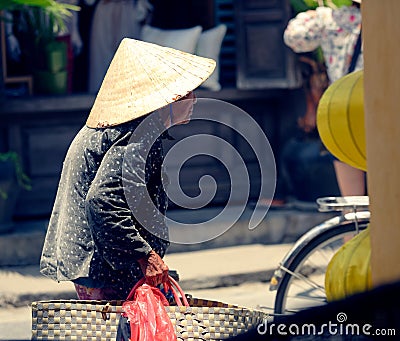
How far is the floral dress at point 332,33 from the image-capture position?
641cm

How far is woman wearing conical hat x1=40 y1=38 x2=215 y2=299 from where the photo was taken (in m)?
3.36

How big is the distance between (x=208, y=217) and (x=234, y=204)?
1.35 ft

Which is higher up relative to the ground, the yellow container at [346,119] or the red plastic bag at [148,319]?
the yellow container at [346,119]

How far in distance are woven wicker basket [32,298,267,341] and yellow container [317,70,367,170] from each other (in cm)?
108

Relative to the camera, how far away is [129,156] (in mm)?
3395

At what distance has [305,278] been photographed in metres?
4.82

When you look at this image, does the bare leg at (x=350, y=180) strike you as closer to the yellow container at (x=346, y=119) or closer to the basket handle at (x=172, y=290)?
the yellow container at (x=346, y=119)

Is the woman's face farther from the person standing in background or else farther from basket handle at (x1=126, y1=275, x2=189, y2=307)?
the person standing in background

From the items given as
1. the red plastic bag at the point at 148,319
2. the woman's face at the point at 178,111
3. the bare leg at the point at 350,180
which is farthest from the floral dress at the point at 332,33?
the red plastic bag at the point at 148,319

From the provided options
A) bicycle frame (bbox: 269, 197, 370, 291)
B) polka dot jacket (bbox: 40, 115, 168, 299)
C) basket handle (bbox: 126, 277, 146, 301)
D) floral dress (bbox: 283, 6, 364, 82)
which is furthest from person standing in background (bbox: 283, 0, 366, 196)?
basket handle (bbox: 126, 277, 146, 301)

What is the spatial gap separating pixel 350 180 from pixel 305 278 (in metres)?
1.30

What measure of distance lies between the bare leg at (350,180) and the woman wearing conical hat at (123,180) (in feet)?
8.05

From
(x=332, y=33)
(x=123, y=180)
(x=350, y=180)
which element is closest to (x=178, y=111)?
(x=123, y=180)

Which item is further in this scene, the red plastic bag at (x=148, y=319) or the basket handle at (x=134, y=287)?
the basket handle at (x=134, y=287)
